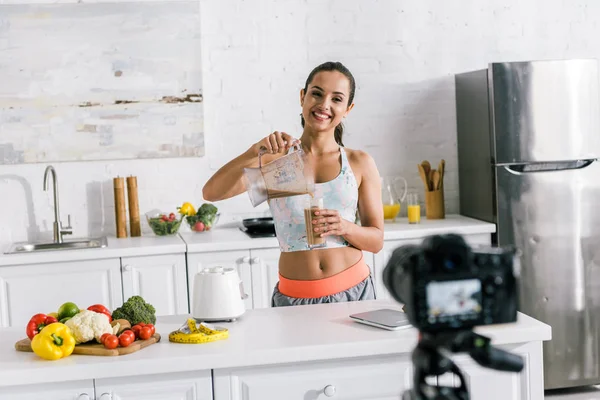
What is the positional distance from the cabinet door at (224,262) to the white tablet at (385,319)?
1620 millimetres

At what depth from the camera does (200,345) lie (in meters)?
2.29

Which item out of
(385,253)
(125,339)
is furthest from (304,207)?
(385,253)

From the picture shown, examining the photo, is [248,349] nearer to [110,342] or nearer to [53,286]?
[110,342]

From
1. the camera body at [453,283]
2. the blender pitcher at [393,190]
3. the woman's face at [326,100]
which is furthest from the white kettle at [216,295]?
the blender pitcher at [393,190]

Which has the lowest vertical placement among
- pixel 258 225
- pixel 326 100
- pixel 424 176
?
pixel 258 225

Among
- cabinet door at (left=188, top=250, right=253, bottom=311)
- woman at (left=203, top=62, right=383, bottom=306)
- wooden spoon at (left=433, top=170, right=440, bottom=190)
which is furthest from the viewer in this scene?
wooden spoon at (left=433, top=170, right=440, bottom=190)

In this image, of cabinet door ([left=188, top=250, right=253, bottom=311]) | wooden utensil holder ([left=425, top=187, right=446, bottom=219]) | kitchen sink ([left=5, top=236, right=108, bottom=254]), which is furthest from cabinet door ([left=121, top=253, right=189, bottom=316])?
wooden utensil holder ([left=425, top=187, right=446, bottom=219])

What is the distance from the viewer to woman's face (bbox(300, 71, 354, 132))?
2.87 m

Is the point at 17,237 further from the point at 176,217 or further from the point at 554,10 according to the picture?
the point at 554,10

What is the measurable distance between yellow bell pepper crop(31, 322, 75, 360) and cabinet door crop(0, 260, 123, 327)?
1766 mm

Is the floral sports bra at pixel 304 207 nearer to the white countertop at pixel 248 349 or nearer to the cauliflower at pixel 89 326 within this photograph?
the white countertop at pixel 248 349

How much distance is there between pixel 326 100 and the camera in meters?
2.86

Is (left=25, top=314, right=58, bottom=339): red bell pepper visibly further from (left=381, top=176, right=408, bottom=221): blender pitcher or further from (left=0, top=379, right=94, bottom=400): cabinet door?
(left=381, top=176, right=408, bottom=221): blender pitcher

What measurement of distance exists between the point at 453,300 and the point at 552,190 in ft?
11.0
